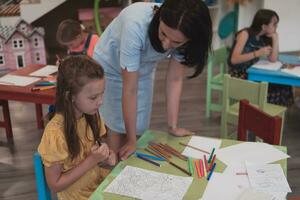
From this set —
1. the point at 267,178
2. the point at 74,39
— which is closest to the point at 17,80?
the point at 74,39

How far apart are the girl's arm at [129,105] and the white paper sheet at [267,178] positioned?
465 mm

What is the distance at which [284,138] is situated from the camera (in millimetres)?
3137

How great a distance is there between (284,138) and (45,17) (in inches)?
178

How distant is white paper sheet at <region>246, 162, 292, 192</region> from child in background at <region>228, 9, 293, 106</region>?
186 centimetres

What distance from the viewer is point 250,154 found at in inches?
59.6

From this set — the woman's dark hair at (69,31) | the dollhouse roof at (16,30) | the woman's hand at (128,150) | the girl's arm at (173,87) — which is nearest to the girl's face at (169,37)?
the girl's arm at (173,87)

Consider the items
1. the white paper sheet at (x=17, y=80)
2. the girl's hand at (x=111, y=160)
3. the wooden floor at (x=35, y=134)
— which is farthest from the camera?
the white paper sheet at (x=17, y=80)

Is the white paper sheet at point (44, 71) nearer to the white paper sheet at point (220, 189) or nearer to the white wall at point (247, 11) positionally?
the white paper sheet at point (220, 189)

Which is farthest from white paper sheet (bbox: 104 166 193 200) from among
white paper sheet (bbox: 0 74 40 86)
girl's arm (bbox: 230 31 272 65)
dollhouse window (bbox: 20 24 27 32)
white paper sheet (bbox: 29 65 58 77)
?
dollhouse window (bbox: 20 24 27 32)

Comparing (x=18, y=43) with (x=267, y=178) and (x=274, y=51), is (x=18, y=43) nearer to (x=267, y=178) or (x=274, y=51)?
(x=274, y=51)

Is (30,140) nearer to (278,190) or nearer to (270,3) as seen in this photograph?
(278,190)

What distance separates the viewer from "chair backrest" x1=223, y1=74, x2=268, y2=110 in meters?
2.35

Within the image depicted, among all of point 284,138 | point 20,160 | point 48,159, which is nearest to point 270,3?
point 284,138

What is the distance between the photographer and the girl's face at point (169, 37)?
4.20ft
